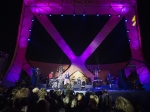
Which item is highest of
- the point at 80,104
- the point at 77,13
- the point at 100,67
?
the point at 77,13

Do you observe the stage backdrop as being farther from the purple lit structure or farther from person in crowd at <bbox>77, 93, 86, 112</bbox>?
person in crowd at <bbox>77, 93, 86, 112</bbox>

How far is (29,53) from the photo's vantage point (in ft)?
47.4

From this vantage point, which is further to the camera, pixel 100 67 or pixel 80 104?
pixel 100 67

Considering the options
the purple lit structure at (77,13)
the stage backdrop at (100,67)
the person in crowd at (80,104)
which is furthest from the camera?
the stage backdrop at (100,67)

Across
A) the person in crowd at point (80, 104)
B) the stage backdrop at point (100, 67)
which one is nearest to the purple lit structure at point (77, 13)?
the stage backdrop at point (100, 67)

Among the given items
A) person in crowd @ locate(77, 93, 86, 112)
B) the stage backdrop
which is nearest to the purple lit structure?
the stage backdrop

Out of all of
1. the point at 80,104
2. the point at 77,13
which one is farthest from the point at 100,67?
the point at 80,104

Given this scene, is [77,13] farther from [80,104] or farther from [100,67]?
[80,104]

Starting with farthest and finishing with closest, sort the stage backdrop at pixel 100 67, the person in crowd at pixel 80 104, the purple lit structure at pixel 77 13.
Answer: the stage backdrop at pixel 100 67
the purple lit structure at pixel 77 13
the person in crowd at pixel 80 104

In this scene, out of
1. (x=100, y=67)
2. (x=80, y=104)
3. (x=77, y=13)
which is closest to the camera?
(x=80, y=104)

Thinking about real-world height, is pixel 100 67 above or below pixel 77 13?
below

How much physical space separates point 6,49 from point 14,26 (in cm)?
202

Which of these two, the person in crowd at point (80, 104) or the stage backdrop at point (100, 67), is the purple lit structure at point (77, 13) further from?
the person in crowd at point (80, 104)

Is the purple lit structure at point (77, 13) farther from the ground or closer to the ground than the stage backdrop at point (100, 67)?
farther from the ground
